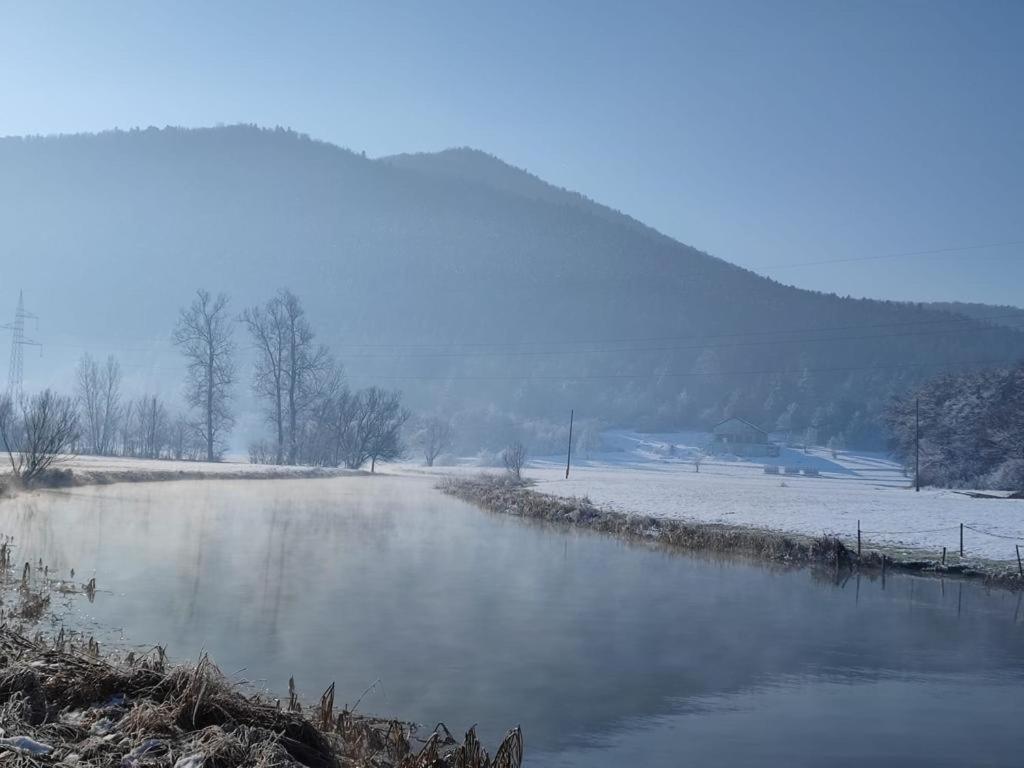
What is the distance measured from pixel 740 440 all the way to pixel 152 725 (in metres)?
142

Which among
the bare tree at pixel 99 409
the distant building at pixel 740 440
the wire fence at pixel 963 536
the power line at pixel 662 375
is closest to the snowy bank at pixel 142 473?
the bare tree at pixel 99 409

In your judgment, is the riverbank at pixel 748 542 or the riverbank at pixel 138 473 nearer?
the riverbank at pixel 748 542

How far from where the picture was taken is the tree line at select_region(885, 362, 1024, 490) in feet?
249

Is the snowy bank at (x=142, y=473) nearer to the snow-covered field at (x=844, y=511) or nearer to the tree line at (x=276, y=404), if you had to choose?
the tree line at (x=276, y=404)

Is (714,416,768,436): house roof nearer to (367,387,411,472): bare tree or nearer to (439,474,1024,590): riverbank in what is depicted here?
(367,387,411,472): bare tree

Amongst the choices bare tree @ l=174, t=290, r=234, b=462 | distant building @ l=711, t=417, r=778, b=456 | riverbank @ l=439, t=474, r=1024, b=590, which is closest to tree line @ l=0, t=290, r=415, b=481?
bare tree @ l=174, t=290, r=234, b=462

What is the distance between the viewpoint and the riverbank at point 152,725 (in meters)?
6.77

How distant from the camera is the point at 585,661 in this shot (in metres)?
15.9

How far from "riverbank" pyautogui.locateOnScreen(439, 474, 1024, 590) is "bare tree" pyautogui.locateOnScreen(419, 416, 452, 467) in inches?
3200

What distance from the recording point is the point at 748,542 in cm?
3331

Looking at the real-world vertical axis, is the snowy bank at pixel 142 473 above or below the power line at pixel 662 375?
below

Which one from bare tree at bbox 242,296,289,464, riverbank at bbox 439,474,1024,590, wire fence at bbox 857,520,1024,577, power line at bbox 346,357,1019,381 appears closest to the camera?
riverbank at bbox 439,474,1024,590

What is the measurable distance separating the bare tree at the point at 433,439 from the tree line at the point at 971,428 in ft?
200

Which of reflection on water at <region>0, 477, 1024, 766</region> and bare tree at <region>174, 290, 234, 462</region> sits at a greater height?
bare tree at <region>174, 290, 234, 462</region>
